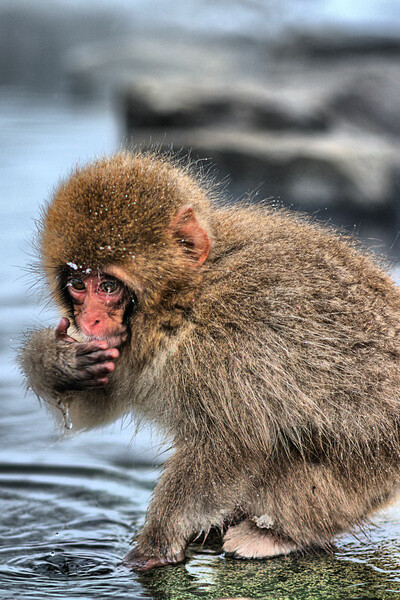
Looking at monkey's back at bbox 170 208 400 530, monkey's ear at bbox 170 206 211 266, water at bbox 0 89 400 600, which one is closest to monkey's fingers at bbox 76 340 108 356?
monkey's back at bbox 170 208 400 530

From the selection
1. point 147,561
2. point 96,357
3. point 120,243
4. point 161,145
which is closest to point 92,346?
point 96,357

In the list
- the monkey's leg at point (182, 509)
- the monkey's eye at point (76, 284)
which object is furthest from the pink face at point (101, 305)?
the monkey's leg at point (182, 509)

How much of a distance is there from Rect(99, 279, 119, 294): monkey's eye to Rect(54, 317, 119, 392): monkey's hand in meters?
0.21

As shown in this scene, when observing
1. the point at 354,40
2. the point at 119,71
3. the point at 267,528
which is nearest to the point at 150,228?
the point at 267,528

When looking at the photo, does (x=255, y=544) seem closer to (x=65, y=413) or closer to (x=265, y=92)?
(x=65, y=413)

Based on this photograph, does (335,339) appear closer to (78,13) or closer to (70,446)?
(70,446)

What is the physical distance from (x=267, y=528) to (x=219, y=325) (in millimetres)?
889

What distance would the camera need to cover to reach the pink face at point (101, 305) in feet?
11.6

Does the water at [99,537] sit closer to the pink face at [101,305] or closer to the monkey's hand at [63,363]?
the monkey's hand at [63,363]

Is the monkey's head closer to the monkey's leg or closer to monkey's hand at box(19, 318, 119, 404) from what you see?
monkey's hand at box(19, 318, 119, 404)

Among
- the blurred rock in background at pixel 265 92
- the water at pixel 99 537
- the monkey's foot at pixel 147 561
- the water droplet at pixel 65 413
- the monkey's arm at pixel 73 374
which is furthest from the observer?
the blurred rock in background at pixel 265 92

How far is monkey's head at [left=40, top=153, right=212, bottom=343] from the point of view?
3.50m

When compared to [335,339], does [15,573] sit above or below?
below

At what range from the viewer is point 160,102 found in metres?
11.3
